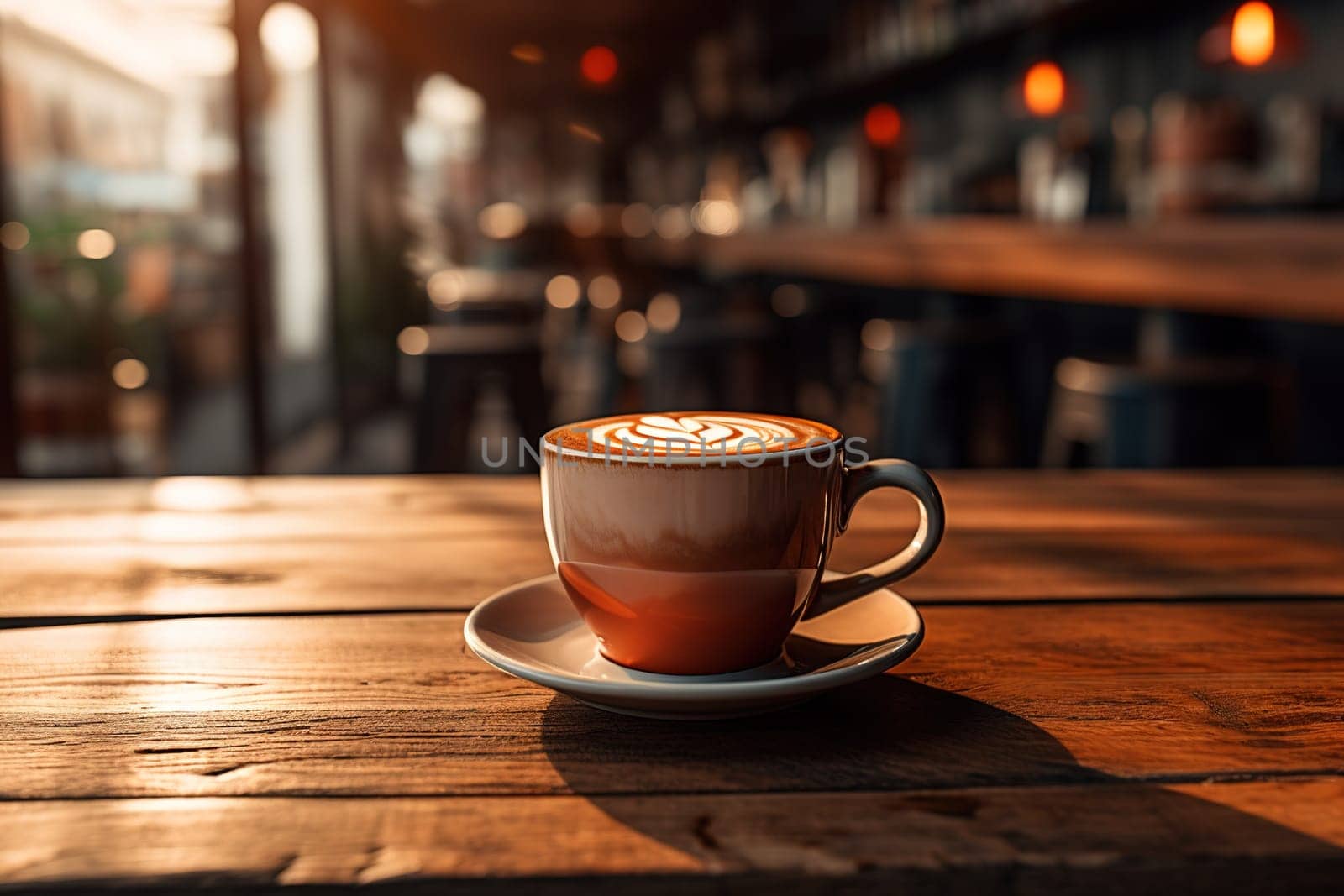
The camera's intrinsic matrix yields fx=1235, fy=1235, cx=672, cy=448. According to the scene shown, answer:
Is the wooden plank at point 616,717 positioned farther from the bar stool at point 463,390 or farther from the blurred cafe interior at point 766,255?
the bar stool at point 463,390

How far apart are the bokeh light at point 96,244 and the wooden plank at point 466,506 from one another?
10.7 feet

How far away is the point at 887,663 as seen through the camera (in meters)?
0.53

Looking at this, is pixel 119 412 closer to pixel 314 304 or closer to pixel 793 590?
pixel 314 304

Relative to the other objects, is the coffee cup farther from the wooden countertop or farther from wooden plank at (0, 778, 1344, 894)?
the wooden countertop

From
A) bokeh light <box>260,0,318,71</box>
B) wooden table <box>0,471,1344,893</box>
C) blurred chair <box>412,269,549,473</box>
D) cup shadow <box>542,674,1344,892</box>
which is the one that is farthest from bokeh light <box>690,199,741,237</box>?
cup shadow <box>542,674,1344,892</box>

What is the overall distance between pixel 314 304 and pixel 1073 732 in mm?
5339

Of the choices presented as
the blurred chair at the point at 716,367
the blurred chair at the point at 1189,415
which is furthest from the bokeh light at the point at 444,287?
the blurred chair at the point at 1189,415

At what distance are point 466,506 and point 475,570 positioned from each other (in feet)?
0.69

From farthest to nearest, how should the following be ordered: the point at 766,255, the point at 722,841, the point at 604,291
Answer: the point at 604,291 < the point at 766,255 < the point at 722,841

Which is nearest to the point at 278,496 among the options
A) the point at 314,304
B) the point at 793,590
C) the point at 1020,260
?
the point at 793,590

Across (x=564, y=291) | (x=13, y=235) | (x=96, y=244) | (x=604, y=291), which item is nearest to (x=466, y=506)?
(x=13, y=235)

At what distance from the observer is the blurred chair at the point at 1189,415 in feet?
7.14

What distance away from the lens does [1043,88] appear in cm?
423

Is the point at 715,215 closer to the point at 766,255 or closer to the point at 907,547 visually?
the point at 766,255
